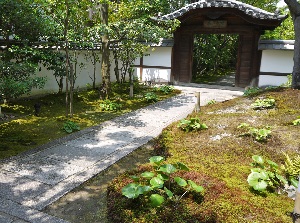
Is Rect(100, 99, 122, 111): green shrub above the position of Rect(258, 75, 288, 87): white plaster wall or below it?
below

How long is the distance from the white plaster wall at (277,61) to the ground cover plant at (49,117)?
671 centimetres

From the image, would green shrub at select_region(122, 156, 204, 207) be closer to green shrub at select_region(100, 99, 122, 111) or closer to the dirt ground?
the dirt ground

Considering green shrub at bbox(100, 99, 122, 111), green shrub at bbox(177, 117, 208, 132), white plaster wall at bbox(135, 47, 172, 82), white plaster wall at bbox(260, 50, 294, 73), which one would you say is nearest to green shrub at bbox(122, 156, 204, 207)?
green shrub at bbox(177, 117, 208, 132)

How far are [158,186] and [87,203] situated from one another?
1585 mm

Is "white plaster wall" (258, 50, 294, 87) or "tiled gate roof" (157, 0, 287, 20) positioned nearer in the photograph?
"tiled gate roof" (157, 0, 287, 20)

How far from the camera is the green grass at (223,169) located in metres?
3.46

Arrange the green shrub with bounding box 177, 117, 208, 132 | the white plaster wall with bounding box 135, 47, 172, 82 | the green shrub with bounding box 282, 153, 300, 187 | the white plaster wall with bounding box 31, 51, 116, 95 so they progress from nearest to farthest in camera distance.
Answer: the green shrub with bounding box 282, 153, 300, 187, the green shrub with bounding box 177, 117, 208, 132, the white plaster wall with bounding box 31, 51, 116, 95, the white plaster wall with bounding box 135, 47, 172, 82

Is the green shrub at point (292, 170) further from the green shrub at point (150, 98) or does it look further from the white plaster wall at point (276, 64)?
the white plaster wall at point (276, 64)

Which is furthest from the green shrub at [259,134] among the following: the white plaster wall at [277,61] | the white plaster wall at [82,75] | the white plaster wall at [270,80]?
the white plaster wall at [277,61]

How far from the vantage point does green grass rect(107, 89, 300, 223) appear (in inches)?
136

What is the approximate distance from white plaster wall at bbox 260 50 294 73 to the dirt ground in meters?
13.3

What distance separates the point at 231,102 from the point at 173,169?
21.5ft

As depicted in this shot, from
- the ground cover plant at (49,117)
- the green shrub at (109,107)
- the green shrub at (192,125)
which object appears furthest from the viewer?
the green shrub at (109,107)

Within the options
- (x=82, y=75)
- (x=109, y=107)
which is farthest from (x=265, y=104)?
(x=82, y=75)
